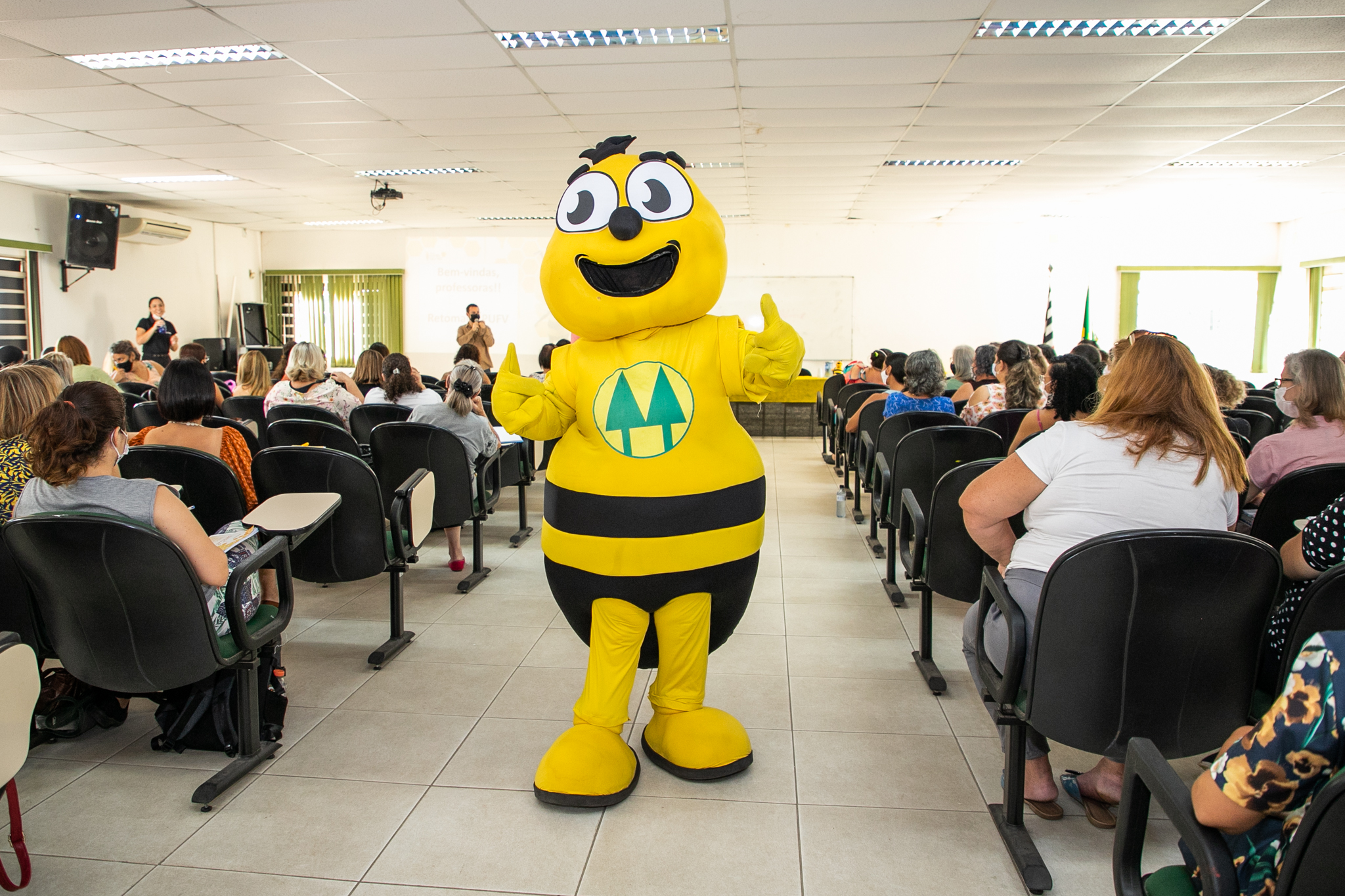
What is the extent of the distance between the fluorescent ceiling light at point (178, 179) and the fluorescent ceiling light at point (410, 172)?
140cm

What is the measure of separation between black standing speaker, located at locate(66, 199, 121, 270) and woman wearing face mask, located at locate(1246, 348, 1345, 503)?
10574 millimetres

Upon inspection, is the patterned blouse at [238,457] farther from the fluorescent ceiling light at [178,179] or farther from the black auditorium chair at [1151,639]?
the fluorescent ceiling light at [178,179]

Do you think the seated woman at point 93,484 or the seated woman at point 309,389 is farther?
the seated woman at point 309,389

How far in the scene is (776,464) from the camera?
770 centimetres

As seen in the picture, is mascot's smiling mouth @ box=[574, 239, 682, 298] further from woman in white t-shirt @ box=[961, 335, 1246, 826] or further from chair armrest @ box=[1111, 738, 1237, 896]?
chair armrest @ box=[1111, 738, 1237, 896]

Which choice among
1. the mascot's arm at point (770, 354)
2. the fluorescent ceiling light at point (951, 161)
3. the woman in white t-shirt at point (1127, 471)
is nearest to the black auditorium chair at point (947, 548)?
the woman in white t-shirt at point (1127, 471)

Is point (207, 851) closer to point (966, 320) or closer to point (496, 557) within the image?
point (496, 557)

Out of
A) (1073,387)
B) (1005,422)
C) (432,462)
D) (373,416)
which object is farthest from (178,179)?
(1073,387)

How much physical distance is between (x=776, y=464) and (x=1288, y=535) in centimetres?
533

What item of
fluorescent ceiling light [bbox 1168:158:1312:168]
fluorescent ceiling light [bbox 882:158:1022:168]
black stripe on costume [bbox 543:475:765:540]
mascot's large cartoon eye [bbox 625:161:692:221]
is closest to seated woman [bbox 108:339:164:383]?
black stripe on costume [bbox 543:475:765:540]

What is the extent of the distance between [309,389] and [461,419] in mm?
1443

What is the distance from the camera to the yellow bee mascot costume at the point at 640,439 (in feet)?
7.10

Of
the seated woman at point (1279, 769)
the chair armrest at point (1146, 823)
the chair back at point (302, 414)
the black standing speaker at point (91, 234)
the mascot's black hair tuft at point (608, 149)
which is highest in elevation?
the black standing speaker at point (91, 234)

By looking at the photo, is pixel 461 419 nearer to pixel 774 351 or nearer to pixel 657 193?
pixel 657 193
